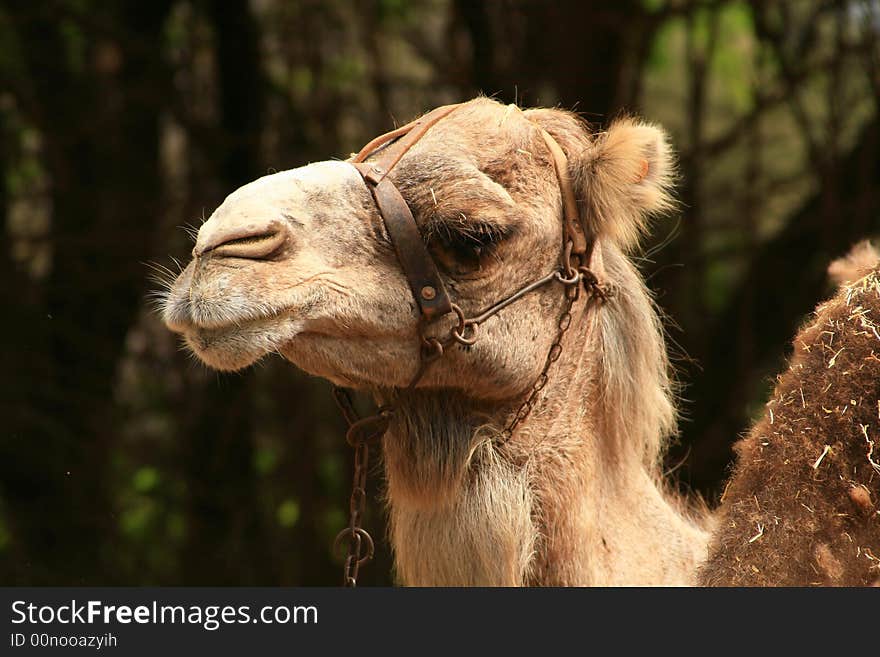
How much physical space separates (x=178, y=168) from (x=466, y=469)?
5.89 m

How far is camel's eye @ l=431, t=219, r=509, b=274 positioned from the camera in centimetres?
294

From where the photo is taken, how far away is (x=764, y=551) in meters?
2.67

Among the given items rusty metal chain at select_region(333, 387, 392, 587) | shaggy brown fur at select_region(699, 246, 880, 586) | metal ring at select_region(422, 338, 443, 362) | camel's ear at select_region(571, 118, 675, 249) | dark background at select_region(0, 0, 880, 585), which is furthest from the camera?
dark background at select_region(0, 0, 880, 585)

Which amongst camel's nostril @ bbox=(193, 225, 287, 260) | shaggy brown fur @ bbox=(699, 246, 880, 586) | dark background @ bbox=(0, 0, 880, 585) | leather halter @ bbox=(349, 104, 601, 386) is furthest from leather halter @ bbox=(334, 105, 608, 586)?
dark background @ bbox=(0, 0, 880, 585)

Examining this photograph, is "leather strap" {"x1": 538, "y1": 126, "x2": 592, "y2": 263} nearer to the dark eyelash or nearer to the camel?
the camel

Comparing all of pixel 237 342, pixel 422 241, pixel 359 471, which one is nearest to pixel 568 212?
pixel 422 241

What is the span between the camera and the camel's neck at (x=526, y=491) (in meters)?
2.97

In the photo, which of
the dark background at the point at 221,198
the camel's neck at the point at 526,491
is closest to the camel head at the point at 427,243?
the camel's neck at the point at 526,491

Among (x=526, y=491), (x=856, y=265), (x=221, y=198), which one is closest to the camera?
(x=526, y=491)

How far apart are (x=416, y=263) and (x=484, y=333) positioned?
0.79 feet

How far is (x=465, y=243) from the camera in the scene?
2967 mm

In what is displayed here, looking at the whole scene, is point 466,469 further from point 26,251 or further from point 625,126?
point 26,251

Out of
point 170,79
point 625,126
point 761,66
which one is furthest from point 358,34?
point 625,126

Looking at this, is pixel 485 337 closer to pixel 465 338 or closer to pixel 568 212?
pixel 465 338
